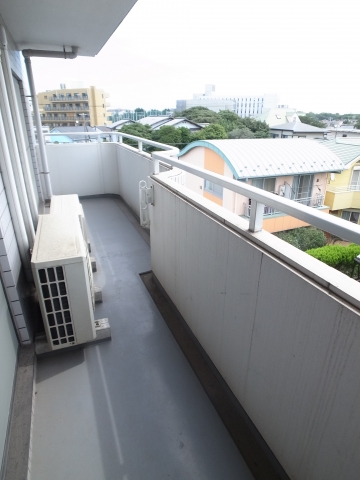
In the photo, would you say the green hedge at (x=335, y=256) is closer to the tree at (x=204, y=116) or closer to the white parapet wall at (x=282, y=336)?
the white parapet wall at (x=282, y=336)

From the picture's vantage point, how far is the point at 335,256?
4.67 feet

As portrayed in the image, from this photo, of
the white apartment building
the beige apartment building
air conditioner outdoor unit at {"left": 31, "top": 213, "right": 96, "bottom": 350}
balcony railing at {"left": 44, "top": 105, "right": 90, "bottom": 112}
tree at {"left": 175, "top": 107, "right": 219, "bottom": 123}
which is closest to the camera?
air conditioner outdoor unit at {"left": 31, "top": 213, "right": 96, "bottom": 350}

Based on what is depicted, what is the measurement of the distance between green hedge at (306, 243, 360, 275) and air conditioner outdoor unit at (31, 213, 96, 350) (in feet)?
4.37

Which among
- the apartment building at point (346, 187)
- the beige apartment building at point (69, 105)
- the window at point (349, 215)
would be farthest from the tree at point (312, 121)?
the beige apartment building at point (69, 105)

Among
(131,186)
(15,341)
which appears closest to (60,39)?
(131,186)

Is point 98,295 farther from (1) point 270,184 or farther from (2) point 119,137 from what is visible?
(2) point 119,137

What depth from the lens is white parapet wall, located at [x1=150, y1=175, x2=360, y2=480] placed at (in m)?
0.79

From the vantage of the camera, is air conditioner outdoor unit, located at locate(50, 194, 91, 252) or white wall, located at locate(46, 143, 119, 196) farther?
white wall, located at locate(46, 143, 119, 196)

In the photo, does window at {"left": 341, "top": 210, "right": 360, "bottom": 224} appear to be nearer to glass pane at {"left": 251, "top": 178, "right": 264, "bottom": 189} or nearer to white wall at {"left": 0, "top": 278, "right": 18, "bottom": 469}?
glass pane at {"left": 251, "top": 178, "right": 264, "bottom": 189}

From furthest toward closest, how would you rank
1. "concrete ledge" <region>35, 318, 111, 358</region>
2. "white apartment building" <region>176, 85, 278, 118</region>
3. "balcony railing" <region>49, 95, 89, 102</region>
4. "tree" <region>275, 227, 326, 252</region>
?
1. "balcony railing" <region>49, 95, 89, 102</region>
2. "white apartment building" <region>176, 85, 278, 118</region>
3. "concrete ledge" <region>35, 318, 111, 358</region>
4. "tree" <region>275, 227, 326, 252</region>

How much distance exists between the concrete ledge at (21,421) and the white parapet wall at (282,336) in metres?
1.03

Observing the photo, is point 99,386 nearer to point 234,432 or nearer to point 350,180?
point 234,432

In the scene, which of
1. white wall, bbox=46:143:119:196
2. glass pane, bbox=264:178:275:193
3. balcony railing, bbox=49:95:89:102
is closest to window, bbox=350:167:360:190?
glass pane, bbox=264:178:275:193

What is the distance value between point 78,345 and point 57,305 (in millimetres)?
373
